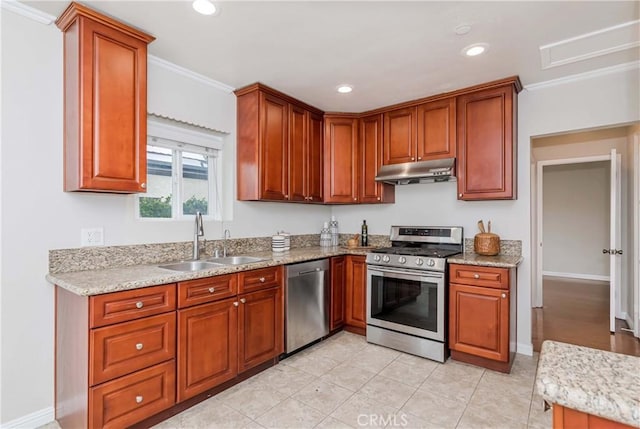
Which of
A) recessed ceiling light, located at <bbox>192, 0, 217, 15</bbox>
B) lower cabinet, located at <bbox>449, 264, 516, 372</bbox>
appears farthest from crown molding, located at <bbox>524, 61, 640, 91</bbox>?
recessed ceiling light, located at <bbox>192, 0, 217, 15</bbox>

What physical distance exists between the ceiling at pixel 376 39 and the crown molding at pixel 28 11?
58 millimetres

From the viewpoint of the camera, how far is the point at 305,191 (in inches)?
141

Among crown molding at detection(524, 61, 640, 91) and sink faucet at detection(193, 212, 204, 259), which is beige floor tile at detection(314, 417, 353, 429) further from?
crown molding at detection(524, 61, 640, 91)

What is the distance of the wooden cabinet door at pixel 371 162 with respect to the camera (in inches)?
147

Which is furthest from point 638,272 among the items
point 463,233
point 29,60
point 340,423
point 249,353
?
point 29,60

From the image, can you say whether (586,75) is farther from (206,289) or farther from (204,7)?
(206,289)

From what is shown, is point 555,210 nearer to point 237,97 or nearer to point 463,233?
point 463,233

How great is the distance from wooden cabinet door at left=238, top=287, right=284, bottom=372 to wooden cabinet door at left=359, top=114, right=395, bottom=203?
1651 mm

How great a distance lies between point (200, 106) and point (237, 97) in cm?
44

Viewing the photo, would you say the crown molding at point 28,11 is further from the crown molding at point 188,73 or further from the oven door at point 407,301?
the oven door at point 407,301

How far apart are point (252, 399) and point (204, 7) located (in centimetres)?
255

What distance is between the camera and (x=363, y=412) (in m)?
2.12

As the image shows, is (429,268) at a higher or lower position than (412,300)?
higher

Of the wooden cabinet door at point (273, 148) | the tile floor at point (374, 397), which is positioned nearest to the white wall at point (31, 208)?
the tile floor at point (374, 397)
